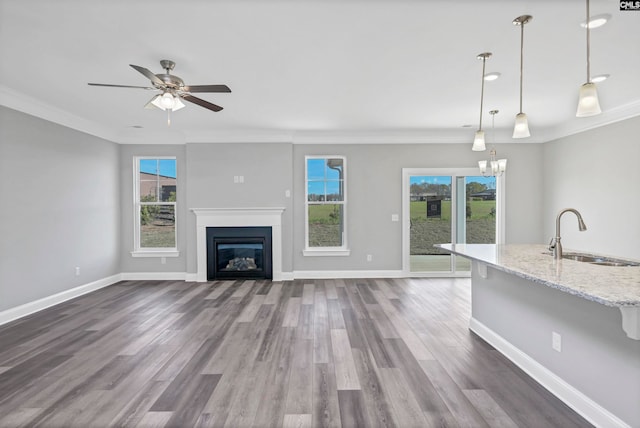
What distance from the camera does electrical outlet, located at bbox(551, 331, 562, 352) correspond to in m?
2.12

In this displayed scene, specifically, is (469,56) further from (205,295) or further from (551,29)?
(205,295)

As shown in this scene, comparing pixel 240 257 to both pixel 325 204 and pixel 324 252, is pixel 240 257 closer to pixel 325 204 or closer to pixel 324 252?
pixel 324 252

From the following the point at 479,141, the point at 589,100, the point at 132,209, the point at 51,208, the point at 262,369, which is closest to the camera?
the point at 589,100

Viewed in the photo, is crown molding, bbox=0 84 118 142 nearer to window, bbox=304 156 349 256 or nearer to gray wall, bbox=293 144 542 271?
A: gray wall, bbox=293 144 542 271

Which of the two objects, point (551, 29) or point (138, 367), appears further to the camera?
point (138, 367)

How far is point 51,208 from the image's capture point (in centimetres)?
416

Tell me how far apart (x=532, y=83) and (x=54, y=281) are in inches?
258

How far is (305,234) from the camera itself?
18.8ft

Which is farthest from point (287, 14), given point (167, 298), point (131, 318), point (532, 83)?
point (167, 298)

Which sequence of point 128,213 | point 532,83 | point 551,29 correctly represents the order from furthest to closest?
point 128,213 → point 532,83 → point 551,29

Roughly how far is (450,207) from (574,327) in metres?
3.97

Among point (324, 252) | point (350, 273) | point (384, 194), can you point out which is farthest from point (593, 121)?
point (324, 252)

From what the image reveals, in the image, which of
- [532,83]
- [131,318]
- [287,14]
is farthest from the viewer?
[131,318]

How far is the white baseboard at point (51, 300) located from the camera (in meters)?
3.59
